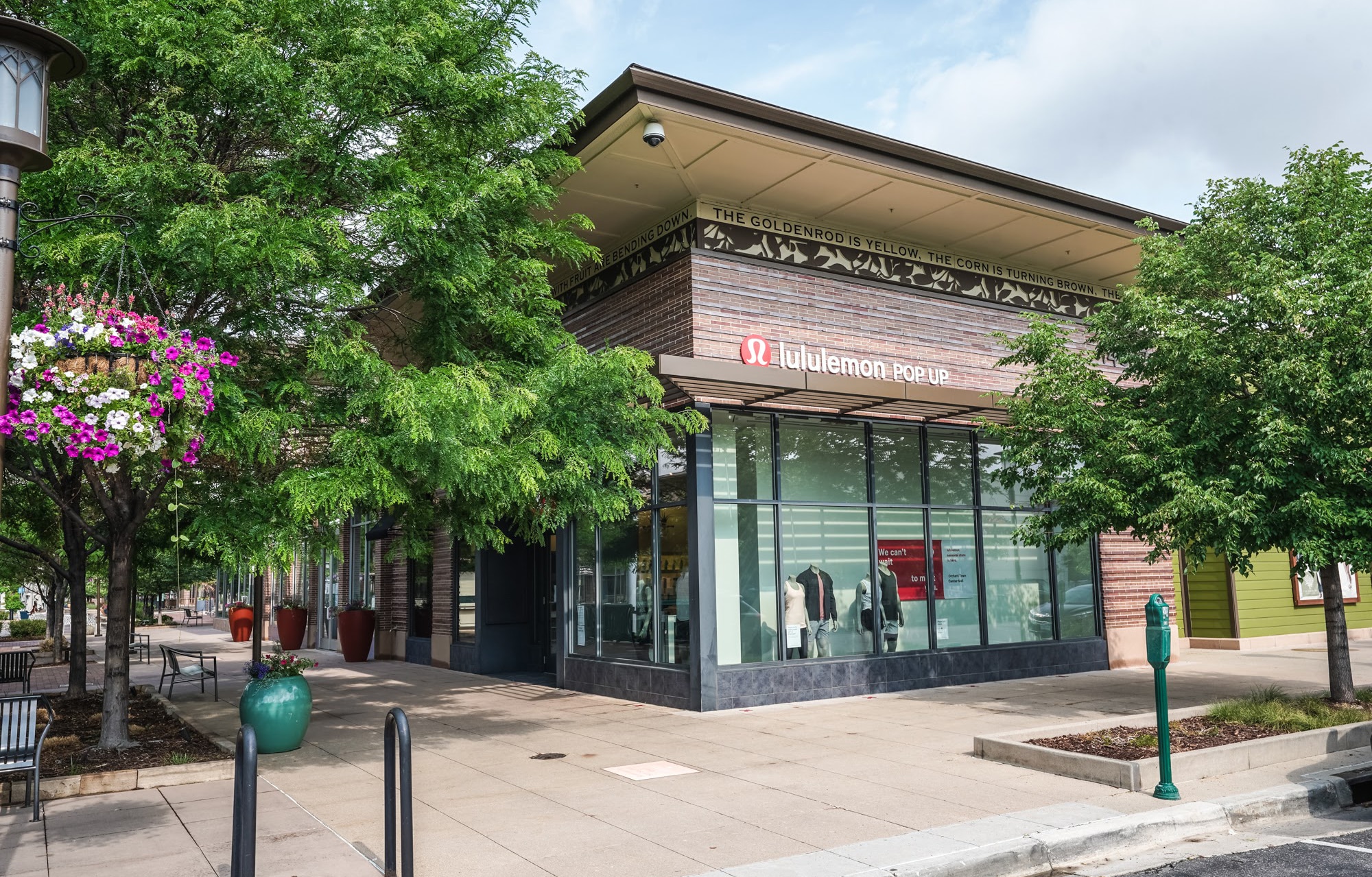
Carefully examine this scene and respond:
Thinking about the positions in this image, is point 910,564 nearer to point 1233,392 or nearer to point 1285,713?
point 1233,392

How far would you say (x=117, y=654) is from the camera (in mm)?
9383

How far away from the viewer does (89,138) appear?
27.3ft

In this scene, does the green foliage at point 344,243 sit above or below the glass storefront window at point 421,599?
above

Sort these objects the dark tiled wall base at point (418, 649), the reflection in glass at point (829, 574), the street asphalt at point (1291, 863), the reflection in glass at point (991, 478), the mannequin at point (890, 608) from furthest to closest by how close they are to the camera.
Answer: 1. the dark tiled wall base at point (418, 649)
2. the reflection in glass at point (991, 478)
3. the mannequin at point (890, 608)
4. the reflection in glass at point (829, 574)
5. the street asphalt at point (1291, 863)

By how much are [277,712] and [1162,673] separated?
817 cm

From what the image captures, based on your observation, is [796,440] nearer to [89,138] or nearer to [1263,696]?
[1263,696]

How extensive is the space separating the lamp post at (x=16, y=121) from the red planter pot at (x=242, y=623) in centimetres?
2709

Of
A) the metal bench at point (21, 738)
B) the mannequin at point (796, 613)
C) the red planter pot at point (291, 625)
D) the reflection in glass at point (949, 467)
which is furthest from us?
the red planter pot at point (291, 625)

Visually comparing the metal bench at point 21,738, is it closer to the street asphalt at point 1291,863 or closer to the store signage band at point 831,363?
the street asphalt at point 1291,863

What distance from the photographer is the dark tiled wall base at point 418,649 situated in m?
19.9

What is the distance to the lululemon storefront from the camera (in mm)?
12008

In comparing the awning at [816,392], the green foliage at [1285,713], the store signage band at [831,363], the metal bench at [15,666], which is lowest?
the green foliage at [1285,713]

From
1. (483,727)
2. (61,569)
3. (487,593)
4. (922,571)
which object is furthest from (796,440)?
(61,569)

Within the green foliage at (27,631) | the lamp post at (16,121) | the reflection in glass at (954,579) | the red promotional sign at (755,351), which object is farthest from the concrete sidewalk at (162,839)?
the green foliage at (27,631)
